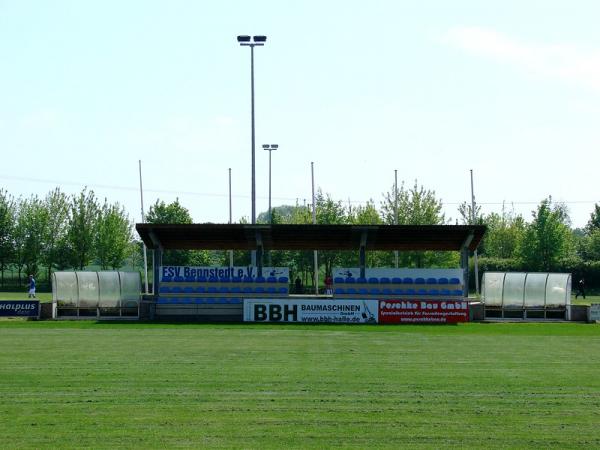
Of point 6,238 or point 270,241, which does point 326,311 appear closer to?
point 270,241

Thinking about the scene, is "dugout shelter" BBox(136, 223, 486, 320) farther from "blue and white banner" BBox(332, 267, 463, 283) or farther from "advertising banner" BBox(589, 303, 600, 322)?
"advertising banner" BBox(589, 303, 600, 322)

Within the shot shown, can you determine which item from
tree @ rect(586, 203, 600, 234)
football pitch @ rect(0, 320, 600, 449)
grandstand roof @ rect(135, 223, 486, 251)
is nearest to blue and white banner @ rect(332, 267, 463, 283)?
grandstand roof @ rect(135, 223, 486, 251)

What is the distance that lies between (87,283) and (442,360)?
2173cm

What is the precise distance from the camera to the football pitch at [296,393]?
1254 centimetres

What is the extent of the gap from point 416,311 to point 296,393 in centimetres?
2120

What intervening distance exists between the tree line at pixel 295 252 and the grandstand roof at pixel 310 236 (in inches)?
1001

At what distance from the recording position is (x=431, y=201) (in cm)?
7794

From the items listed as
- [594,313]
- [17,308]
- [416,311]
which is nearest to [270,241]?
[416,311]

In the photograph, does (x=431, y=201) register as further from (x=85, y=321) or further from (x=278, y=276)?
(x=85, y=321)

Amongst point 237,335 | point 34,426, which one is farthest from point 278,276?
point 34,426

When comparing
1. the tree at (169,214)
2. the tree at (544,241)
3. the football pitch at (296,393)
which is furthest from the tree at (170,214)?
the football pitch at (296,393)

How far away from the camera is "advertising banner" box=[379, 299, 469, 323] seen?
36344 mm

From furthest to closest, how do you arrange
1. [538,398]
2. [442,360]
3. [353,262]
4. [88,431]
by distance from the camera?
1. [353,262]
2. [442,360]
3. [538,398]
4. [88,431]

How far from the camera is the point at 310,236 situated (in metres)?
40.7
